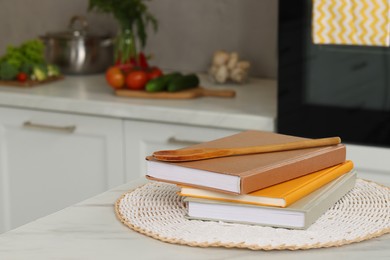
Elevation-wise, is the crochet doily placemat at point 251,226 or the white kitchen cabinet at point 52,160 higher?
the crochet doily placemat at point 251,226

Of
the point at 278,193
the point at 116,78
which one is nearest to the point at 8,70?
the point at 116,78

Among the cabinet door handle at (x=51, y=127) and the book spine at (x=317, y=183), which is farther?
the cabinet door handle at (x=51, y=127)

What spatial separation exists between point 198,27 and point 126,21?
377 mm

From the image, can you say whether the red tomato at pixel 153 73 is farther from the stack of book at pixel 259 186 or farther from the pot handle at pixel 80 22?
the stack of book at pixel 259 186

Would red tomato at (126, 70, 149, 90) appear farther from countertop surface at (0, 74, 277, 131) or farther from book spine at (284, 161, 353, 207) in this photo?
book spine at (284, 161, 353, 207)

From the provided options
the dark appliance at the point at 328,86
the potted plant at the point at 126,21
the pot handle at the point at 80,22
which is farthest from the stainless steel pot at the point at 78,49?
the dark appliance at the point at 328,86

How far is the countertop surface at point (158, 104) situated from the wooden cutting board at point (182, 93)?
2 centimetres

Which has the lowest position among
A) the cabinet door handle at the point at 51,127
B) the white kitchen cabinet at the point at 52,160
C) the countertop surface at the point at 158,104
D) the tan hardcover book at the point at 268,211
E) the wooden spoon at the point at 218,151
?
the white kitchen cabinet at the point at 52,160

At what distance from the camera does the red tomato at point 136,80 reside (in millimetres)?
2844

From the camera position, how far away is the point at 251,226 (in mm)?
1123

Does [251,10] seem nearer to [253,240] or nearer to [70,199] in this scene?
[70,199]

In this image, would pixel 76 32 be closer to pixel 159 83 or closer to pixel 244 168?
pixel 159 83

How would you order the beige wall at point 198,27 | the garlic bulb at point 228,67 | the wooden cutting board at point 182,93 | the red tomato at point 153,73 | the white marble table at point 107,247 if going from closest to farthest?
the white marble table at point 107,247, the wooden cutting board at point 182,93, the red tomato at point 153,73, the garlic bulb at point 228,67, the beige wall at point 198,27

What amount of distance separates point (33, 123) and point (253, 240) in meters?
1.95
